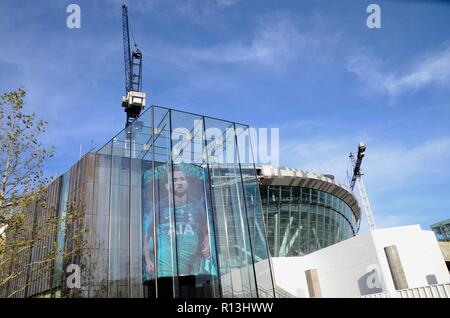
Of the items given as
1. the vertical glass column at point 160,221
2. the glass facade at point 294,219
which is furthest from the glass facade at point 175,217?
the glass facade at point 294,219

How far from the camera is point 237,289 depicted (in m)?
16.1

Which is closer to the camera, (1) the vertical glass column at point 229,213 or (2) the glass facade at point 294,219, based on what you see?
(1) the vertical glass column at point 229,213

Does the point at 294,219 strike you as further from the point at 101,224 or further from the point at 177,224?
the point at 177,224

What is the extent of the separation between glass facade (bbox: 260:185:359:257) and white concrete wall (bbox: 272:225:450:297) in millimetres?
11087

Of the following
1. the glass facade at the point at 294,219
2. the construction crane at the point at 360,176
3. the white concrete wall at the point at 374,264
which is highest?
the construction crane at the point at 360,176

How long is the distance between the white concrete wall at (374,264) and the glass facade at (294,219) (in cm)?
1109

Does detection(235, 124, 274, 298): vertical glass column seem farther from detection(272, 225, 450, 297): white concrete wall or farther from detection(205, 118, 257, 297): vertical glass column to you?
detection(272, 225, 450, 297): white concrete wall

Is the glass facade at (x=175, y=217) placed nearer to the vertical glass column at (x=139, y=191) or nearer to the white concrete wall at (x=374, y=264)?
the vertical glass column at (x=139, y=191)

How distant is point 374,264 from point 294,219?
16.8 metres

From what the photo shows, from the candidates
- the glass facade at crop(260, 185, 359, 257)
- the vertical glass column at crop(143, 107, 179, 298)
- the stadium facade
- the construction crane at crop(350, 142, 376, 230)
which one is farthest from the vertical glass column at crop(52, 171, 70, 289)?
the construction crane at crop(350, 142, 376, 230)

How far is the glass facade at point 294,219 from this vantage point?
43.7 meters

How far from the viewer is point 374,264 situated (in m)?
28.0
